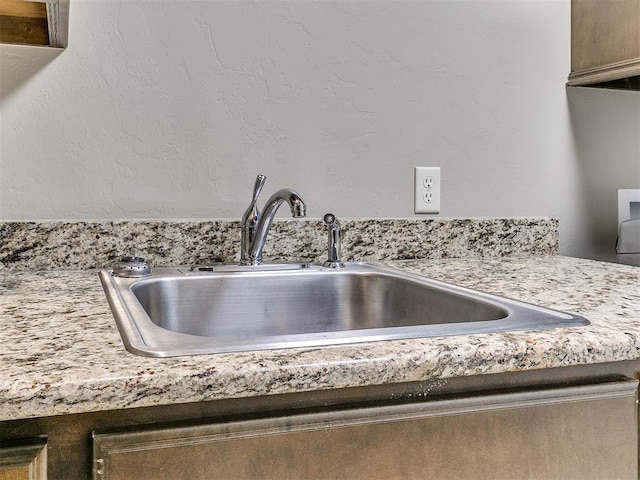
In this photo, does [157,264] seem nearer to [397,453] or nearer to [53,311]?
[53,311]

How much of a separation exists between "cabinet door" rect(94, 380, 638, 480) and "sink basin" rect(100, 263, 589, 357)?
7.6 inches

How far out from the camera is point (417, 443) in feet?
1.95

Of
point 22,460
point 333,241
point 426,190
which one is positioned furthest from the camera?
point 426,190

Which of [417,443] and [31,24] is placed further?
[31,24]

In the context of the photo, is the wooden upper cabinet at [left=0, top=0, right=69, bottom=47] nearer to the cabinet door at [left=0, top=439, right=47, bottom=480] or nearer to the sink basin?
the sink basin

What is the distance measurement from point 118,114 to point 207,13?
0.99 ft

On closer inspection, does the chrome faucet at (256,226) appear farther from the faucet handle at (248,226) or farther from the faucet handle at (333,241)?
the faucet handle at (333,241)

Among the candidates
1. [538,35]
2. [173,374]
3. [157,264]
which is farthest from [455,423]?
[538,35]

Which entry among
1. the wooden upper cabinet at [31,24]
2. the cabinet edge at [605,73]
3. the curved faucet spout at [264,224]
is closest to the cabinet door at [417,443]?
the curved faucet spout at [264,224]

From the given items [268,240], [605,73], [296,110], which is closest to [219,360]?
[268,240]

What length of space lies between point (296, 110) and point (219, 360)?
891 millimetres

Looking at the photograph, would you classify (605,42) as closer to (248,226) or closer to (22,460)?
(248,226)

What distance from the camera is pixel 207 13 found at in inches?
50.1

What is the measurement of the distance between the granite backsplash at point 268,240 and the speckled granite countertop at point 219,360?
0.33m
